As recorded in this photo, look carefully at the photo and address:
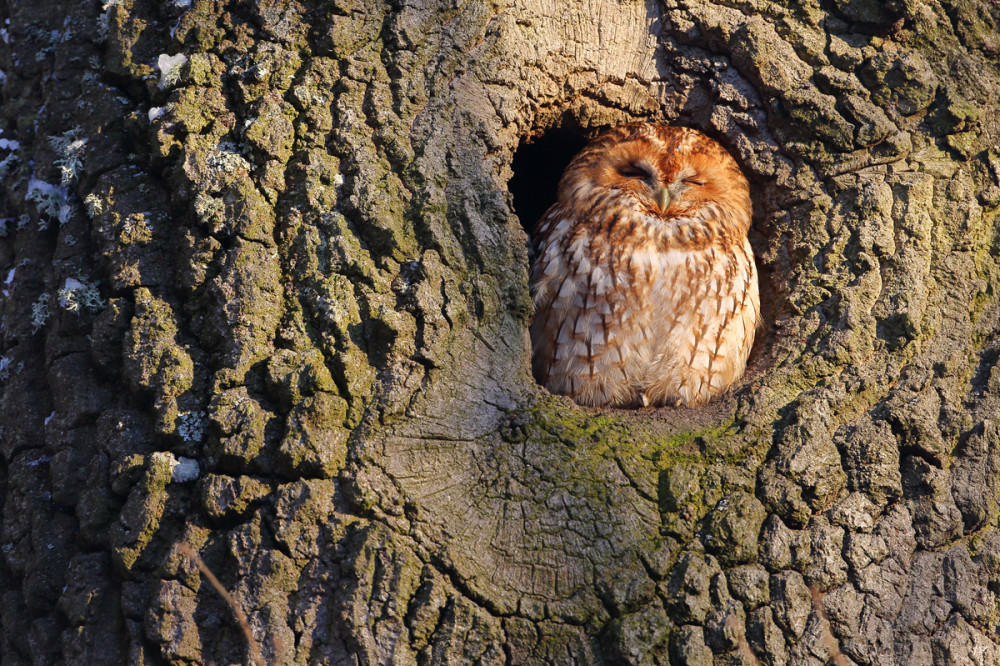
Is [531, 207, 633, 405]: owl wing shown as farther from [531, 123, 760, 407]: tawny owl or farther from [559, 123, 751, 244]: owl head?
[559, 123, 751, 244]: owl head

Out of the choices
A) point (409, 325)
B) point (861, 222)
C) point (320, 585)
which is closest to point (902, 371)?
point (861, 222)

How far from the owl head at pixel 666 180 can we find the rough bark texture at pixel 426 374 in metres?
0.29

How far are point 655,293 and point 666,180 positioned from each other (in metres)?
0.47

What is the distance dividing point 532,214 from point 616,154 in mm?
1018

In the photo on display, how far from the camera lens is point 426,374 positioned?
76.1 inches

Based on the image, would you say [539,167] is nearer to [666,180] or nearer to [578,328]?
[666,180]

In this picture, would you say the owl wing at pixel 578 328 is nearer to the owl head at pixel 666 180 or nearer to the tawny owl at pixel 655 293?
the tawny owl at pixel 655 293

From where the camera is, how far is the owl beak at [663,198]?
2789 mm

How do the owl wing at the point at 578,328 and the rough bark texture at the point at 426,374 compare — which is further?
the owl wing at the point at 578,328

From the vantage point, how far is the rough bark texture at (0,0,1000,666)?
1.75 metres

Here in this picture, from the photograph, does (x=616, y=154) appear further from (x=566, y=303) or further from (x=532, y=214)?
(x=532, y=214)

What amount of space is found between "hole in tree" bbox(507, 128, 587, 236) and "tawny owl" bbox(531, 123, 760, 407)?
364 mm

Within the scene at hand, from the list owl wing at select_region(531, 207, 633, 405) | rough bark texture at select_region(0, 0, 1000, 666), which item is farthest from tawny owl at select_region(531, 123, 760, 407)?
rough bark texture at select_region(0, 0, 1000, 666)

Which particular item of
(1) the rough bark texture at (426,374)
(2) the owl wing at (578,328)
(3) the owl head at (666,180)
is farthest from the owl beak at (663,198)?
Answer: (1) the rough bark texture at (426,374)
